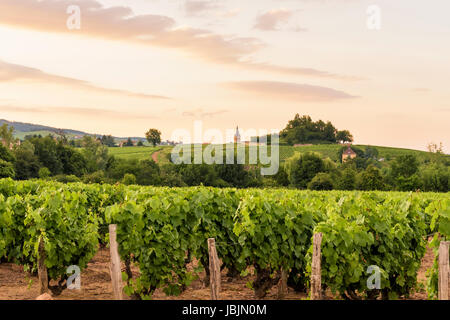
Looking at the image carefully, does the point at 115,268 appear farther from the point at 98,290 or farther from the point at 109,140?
the point at 109,140

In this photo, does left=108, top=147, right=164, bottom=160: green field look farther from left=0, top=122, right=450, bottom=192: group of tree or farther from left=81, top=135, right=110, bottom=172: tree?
left=0, top=122, right=450, bottom=192: group of tree

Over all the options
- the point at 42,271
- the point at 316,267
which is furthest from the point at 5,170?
the point at 316,267

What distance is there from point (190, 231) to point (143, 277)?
163 cm

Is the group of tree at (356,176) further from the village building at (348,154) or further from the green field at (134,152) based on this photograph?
the green field at (134,152)

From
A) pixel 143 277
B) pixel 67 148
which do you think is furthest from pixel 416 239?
pixel 67 148

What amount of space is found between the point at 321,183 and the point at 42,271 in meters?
68.1

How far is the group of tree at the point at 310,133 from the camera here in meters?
123

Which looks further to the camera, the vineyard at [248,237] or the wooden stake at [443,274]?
the vineyard at [248,237]

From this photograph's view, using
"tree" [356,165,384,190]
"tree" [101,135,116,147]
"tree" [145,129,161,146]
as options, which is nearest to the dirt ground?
"tree" [356,165,384,190]

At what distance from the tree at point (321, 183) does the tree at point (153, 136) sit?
61209 mm

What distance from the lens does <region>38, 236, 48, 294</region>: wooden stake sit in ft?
30.4

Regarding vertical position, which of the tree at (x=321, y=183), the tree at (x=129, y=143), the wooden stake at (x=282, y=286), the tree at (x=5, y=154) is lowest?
the tree at (x=321, y=183)

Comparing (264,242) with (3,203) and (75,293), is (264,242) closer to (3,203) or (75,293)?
(75,293)

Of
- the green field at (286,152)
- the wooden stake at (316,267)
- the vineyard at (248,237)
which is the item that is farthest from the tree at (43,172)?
the wooden stake at (316,267)
